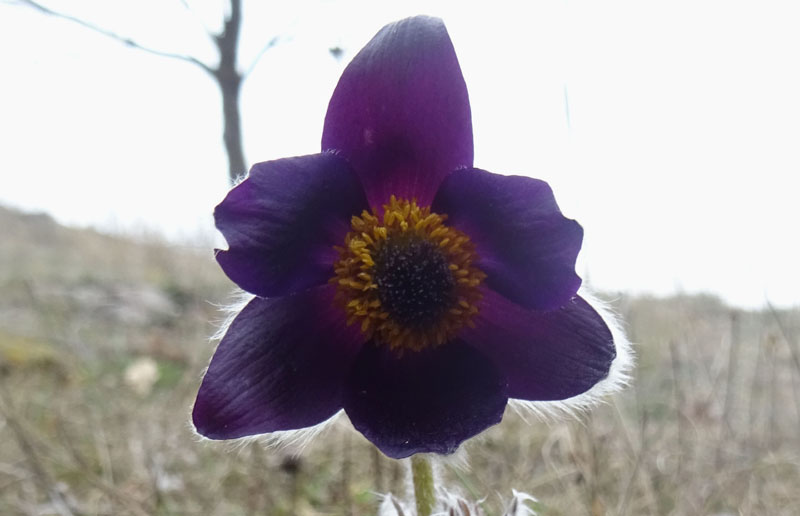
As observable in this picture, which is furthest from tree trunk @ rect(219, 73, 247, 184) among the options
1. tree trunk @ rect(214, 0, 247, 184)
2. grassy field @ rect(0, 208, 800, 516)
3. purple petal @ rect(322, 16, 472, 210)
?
purple petal @ rect(322, 16, 472, 210)

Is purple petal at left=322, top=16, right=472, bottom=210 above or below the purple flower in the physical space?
above

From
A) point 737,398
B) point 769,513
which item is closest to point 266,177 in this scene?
point 769,513

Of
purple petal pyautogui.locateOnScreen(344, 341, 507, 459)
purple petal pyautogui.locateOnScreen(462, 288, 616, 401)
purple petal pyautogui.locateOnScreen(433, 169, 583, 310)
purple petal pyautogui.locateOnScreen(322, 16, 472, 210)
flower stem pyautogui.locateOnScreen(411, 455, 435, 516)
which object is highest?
purple petal pyautogui.locateOnScreen(322, 16, 472, 210)

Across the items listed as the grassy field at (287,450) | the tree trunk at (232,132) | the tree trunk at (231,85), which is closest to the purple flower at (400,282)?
the grassy field at (287,450)

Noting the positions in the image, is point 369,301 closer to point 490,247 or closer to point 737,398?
point 490,247

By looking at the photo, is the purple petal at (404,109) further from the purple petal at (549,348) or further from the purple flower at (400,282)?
the purple petal at (549,348)

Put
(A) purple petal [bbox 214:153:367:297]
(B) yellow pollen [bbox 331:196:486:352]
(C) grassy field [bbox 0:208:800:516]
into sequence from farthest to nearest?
(C) grassy field [bbox 0:208:800:516] → (B) yellow pollen [bbox 331:196:486:352] → (A) purple petal [bbox 214:153:367:297]

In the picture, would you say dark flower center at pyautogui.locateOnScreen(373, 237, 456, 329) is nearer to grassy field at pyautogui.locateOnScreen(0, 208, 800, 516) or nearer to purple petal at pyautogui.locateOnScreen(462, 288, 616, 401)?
purple petal at pyautogui.locateOnScreen(462, 288, 616, 401)
